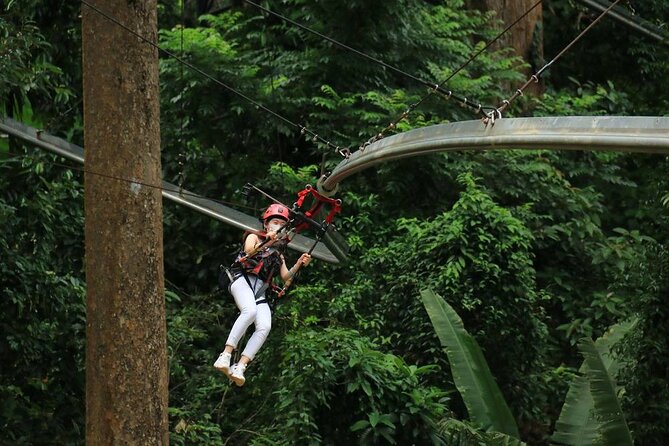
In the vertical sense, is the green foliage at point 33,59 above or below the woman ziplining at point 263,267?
above

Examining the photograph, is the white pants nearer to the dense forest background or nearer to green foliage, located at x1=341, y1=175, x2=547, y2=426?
the dense forest background

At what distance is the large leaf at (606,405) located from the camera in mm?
9086

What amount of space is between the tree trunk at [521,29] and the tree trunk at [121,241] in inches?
310

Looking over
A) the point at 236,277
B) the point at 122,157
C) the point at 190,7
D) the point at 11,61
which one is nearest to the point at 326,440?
the point at 236,277

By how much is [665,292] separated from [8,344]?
5744 mm

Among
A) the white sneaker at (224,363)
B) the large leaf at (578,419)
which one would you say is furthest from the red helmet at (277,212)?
the large leaf at (578,419)

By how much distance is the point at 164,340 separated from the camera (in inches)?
323

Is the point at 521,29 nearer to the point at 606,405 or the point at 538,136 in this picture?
the point at 606,405

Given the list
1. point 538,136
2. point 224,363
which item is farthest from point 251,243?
point 538,136

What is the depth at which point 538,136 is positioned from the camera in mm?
5914

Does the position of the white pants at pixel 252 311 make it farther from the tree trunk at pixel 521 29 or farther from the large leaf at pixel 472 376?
the tree trunk at pixel 521 29

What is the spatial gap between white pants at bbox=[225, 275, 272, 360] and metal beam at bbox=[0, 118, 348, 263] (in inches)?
17.0

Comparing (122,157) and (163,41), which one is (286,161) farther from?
(122,157)

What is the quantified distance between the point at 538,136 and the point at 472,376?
4.46 meters
